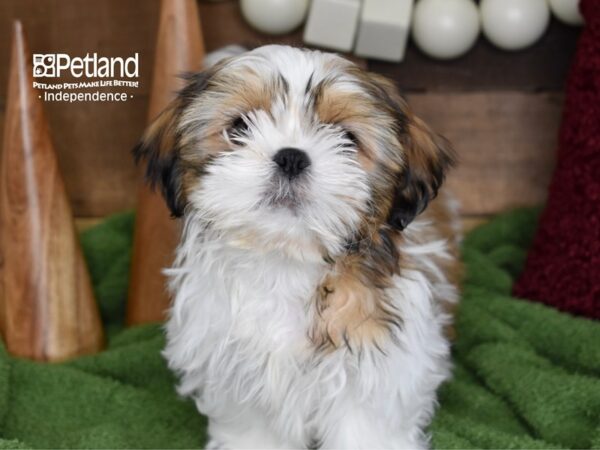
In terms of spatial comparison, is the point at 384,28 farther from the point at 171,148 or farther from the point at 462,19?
the point at 171,148

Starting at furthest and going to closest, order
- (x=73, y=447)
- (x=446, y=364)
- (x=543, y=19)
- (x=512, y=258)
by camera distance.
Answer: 1. (x=512, y=258)
2. (x=543, y=19)
3. (x=446, y=364)
4. (x=73, y=447)

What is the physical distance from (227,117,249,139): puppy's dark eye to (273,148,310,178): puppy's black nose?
0.10m

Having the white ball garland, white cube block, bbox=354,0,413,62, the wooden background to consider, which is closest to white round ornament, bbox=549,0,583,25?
the white ball garland

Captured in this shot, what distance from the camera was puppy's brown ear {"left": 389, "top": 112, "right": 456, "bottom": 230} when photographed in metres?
1.56

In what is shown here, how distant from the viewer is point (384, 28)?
2381 mm

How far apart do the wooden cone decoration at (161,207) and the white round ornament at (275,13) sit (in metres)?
0.24

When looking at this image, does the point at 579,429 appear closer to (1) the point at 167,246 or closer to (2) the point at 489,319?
(2) the point at 489,319

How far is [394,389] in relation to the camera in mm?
1638

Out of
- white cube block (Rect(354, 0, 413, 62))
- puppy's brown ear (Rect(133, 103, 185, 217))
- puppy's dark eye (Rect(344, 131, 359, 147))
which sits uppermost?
white cube block (Rect(354, 0, 413, 62))

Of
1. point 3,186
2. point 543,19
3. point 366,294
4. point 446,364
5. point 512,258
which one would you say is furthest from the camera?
point 512,258

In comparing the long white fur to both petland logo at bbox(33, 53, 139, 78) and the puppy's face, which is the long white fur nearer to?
the puppy's face

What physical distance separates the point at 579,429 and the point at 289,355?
25.5 inches

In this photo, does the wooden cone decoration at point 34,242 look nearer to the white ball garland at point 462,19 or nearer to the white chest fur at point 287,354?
the white chest fur at point 287,354

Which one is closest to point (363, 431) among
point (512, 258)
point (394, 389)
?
point (394, 389)
